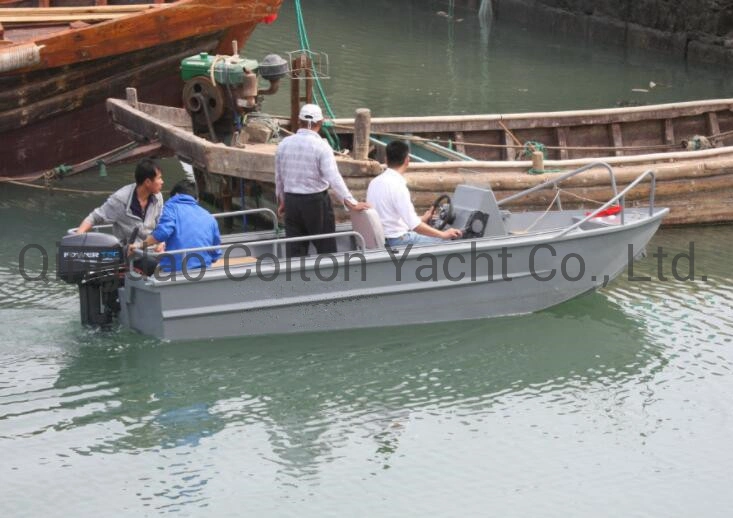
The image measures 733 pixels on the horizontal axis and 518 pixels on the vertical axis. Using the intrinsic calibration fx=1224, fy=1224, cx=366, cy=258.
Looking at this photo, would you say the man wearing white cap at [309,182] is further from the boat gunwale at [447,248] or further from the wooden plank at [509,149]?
the wooden plank at [509,149]

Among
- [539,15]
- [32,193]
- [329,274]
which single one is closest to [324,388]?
[329,274]

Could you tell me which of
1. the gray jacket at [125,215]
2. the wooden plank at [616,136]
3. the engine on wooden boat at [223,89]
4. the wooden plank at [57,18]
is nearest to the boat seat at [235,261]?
the gray jacket at [125,215]

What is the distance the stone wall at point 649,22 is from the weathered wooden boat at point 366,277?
12620mm

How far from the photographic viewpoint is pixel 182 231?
27.7ft

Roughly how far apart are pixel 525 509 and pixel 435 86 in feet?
45.2

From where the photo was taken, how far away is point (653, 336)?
9.38 metres

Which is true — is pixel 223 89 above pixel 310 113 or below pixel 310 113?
above

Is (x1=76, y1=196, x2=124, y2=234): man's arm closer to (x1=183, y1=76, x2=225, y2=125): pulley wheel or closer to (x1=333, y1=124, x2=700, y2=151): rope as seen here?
(x1=183, y1=76, x2=225, y2=125): pulley wheel

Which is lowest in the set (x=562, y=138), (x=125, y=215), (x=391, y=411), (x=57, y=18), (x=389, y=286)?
(x=391, y=411)

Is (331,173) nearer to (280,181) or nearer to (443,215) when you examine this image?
(280,181)

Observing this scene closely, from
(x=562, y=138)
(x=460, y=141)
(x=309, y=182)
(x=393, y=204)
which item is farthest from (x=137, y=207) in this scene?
(x=562, y=138)

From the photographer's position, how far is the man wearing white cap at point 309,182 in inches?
348

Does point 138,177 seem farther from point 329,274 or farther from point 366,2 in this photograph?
point 366,2

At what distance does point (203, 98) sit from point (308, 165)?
2361mm
